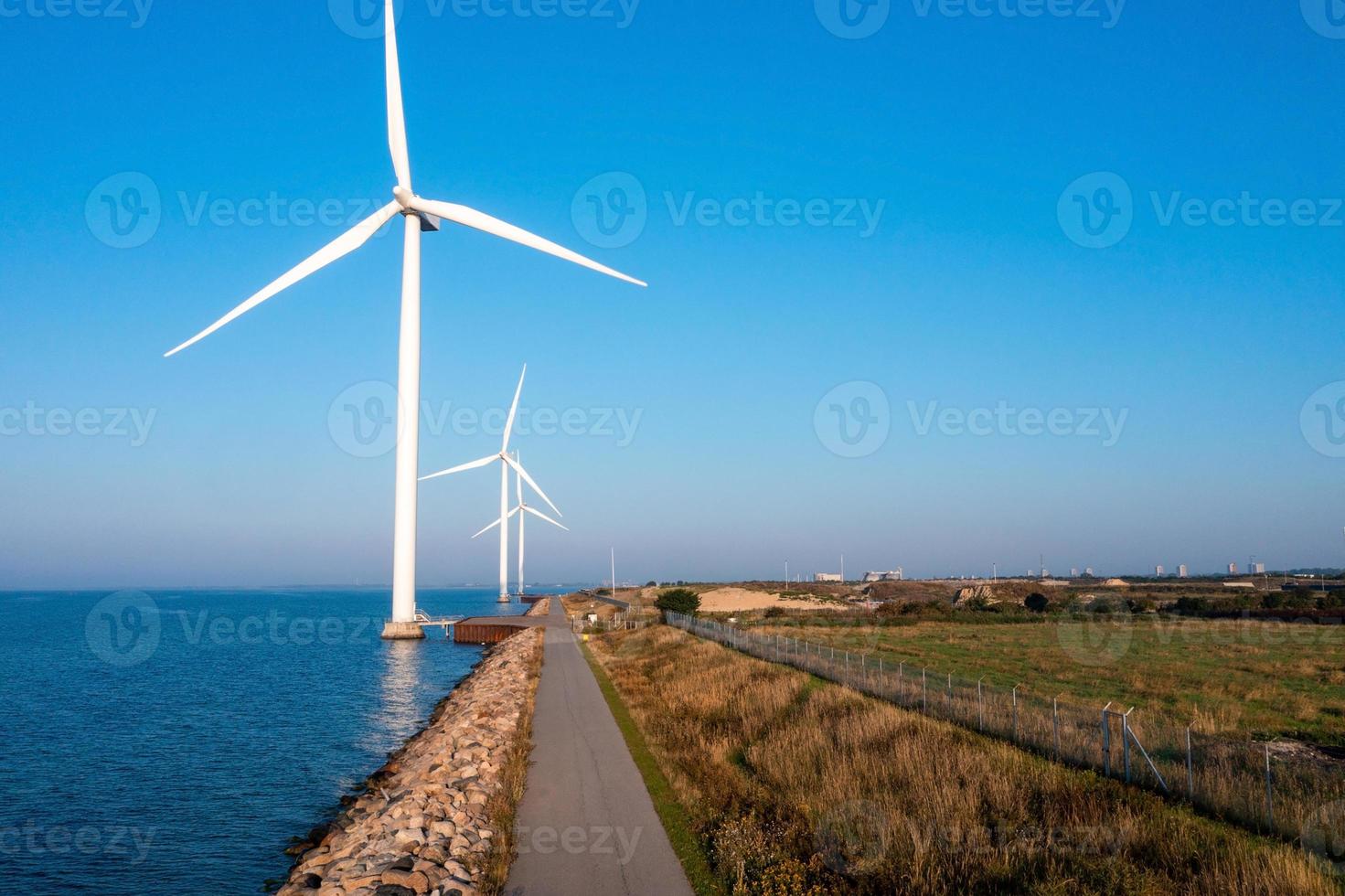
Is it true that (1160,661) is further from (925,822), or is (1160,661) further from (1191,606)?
(1191,606)

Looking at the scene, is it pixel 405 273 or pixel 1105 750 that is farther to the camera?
pixel 405 273

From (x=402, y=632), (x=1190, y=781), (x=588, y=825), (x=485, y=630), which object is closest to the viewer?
(x=1190, y=781)

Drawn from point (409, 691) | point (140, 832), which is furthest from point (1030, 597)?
point (140, 832)

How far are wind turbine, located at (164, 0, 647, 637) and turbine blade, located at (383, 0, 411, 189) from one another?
0.04 meters

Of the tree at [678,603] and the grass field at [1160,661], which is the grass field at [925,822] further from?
the tree at [678,603]

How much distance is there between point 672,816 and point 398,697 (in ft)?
93.1

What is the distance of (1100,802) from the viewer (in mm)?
13227

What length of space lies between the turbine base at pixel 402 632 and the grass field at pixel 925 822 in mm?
43422

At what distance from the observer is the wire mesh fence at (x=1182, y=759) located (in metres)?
12.3

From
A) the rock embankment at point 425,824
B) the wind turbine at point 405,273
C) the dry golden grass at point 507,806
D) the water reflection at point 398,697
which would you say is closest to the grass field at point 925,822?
the dry golden grass at point 507,806

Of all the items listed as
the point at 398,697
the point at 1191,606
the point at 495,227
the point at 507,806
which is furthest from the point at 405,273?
the point at 1191,606

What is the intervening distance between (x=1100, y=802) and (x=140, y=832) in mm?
18786

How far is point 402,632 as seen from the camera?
200ft

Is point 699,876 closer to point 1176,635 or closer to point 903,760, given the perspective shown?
point 903,760
